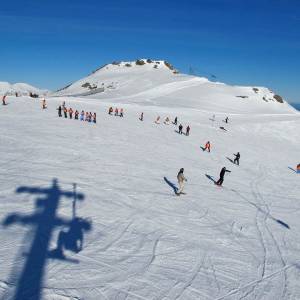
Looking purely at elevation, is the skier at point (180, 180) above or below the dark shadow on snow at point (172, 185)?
above

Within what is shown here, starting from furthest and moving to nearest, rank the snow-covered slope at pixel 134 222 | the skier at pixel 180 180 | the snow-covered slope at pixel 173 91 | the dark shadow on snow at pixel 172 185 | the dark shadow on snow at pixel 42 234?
the snow-covered slope at pixel 173 91, the dark shadow on snow at pixel 172 185, the skier at pixel 180 180, the snow-covered slope at pixel 134 222, the dark shadow on snow at pixel 42 234

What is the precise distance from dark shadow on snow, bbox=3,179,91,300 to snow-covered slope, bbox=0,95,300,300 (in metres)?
0.03

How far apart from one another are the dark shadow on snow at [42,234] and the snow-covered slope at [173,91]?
49.2m

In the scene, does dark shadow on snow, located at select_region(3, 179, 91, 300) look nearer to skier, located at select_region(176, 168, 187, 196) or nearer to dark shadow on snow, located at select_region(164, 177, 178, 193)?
skier, located at select_region(176, 168, 187, 196)

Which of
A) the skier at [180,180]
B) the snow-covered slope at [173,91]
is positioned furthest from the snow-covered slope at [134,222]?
the snow-covered slope at [173,91]

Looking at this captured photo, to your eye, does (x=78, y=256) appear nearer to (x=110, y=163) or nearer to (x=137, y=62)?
(x=110, y=163)

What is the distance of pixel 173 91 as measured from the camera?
7994 centimetres

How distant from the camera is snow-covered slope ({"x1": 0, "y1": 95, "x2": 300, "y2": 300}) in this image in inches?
341

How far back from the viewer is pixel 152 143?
28969 mm

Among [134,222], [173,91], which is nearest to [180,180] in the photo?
[134,222]

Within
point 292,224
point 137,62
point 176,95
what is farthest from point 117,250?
point 137,62

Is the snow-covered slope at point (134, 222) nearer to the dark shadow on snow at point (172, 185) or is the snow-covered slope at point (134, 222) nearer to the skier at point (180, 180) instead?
the dark shadow on snow at point (172, 185)

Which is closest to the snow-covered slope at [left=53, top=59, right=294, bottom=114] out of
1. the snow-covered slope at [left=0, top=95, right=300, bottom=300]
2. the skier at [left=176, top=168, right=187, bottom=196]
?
the snow-covered slope at [left=0, top=95, right=300, bottom=300]

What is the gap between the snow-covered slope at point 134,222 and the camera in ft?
28.5
